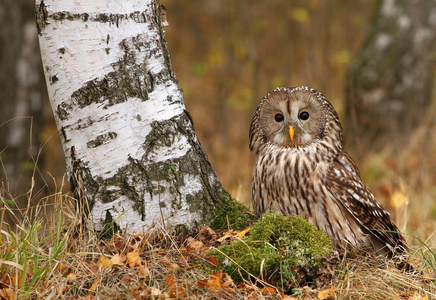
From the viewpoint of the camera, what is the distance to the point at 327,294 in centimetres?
312

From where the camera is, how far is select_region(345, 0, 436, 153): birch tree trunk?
8.24 metres

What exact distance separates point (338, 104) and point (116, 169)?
7.08 metres

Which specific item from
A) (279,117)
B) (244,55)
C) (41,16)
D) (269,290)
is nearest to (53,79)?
(41,16)

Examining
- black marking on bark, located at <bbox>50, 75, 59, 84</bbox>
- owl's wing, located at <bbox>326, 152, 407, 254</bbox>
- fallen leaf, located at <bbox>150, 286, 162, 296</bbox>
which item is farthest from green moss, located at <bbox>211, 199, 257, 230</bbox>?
black marking on bark, located at <bbox>50, 75, 59, 84</bbox>

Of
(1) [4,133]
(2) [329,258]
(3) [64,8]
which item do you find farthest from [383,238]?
(1) [4,133]

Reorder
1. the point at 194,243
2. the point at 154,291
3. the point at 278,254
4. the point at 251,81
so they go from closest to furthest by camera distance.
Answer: the point at 154,291 → the point at 278,254 → the point at 194,243 → the point at 251,81

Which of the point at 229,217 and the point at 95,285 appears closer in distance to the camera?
the point at 95,285

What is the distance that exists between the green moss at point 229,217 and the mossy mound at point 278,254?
41 centimetres

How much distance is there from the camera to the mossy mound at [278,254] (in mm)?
3154

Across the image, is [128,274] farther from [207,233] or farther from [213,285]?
[207,233]

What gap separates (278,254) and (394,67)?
5768 mm

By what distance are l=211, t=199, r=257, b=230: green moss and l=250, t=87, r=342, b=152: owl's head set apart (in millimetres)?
676

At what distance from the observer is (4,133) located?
6312mm

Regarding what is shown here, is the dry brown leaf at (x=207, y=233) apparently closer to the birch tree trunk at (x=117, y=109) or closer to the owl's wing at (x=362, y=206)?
the birch tree trunk at (x=117, y=109)
